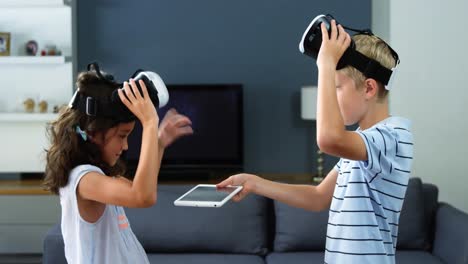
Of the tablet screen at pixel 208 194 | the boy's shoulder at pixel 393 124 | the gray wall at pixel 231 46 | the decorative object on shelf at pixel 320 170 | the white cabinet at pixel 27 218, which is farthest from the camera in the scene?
the gray wall at pixel 231 46

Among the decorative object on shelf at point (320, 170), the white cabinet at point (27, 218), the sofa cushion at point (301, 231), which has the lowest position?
the white cabinet at point (27, 218)

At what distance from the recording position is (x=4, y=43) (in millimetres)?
4719

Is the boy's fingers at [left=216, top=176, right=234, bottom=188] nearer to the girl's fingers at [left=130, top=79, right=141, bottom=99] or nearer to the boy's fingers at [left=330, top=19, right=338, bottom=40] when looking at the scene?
the girl's fingers at [left=130, top=79, right=141, bottom=99]

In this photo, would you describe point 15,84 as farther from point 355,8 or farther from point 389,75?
point 389,75

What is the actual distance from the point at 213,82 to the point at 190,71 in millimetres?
190

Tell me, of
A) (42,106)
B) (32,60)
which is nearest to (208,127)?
(42,106)

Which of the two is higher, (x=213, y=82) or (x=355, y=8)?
(x=355, y=8)

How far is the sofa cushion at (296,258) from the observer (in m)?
3.30

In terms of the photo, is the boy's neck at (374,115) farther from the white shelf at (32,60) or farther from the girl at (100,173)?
the white shelf at (32,60)

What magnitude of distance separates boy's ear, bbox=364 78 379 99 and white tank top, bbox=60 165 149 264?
0.71 metres

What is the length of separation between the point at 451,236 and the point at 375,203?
190cm

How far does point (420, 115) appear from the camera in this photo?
4309 mm

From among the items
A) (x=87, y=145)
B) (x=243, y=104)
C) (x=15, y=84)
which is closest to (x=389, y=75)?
(x=87, y=145)

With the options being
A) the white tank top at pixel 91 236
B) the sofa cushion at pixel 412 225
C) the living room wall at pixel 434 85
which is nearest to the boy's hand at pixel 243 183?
the white tank top at pixel 91 236
